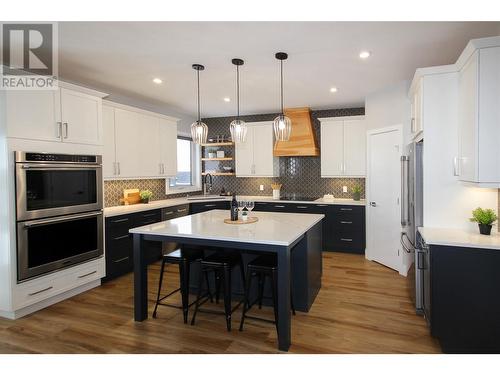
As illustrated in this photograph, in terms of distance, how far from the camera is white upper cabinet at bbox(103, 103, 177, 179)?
4363mm

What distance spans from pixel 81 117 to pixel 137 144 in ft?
4.13

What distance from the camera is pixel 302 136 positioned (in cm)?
576

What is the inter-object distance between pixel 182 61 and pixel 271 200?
310 cm

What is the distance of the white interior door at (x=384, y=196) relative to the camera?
4.38m

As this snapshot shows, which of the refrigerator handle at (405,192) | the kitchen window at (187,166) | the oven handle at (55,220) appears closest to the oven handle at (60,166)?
the oven handle at (55,220)

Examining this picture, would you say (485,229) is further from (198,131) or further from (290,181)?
(290,181)

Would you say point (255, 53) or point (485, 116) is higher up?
point (255, 53)

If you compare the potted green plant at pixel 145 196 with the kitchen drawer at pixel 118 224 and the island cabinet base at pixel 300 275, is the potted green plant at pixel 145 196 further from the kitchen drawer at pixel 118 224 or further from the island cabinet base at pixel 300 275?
the island cabinet base at pixel 300 275

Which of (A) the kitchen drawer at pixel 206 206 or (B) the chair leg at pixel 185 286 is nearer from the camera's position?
(B) the chair leg at pixel 185 286

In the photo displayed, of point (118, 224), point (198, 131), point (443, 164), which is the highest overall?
point (198, 131)

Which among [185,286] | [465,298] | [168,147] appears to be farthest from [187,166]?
[465,298]

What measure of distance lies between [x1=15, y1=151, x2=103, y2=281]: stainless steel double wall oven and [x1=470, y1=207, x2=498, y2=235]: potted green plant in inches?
152

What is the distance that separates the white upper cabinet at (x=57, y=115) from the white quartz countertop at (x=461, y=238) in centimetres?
364

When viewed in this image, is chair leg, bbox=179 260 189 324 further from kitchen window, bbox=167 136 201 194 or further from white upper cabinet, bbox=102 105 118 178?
kitchen window, bbox=167 136 201 194
